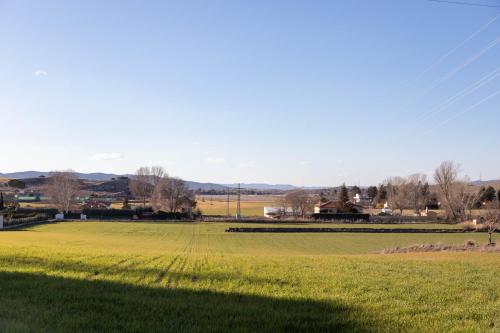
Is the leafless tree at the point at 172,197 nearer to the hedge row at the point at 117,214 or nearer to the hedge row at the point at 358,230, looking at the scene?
the hedge row at the point at 117,214

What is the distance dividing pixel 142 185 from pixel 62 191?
147 feet

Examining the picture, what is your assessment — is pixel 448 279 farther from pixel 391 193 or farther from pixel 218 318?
pixel 391 193

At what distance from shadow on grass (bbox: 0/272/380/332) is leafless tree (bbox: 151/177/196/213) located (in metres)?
118

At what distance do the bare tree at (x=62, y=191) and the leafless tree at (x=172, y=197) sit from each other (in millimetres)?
21090

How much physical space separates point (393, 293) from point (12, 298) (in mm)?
7858

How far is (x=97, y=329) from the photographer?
7254 millimetres

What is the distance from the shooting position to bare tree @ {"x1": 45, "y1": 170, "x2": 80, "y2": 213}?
120 metres

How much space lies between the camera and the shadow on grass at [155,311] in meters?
7.51

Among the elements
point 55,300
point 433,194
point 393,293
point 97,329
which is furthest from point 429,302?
point 433,194

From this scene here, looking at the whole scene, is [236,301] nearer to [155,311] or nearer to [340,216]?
[155,311]

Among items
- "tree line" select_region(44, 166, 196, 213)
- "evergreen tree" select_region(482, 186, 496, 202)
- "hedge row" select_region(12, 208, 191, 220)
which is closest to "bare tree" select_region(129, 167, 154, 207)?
"tree line" select_region(44, 166, 196, 213)

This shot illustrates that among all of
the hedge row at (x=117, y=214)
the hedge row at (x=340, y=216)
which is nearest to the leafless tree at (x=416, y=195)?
the hedge row at (x=340, y=216)

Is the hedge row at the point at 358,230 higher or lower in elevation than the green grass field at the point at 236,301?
lower

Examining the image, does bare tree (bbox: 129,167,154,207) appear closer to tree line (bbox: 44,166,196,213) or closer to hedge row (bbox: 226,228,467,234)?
tree line (bbox: 44,166,196,213)
